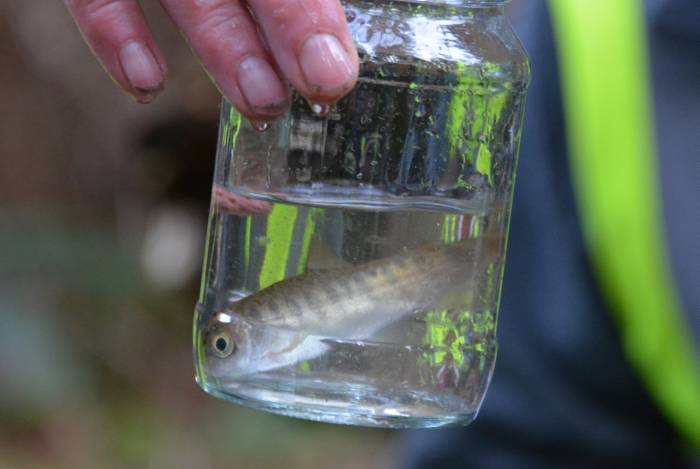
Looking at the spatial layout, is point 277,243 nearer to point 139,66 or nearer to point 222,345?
point 222,345

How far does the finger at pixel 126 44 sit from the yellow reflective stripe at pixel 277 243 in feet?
0.64

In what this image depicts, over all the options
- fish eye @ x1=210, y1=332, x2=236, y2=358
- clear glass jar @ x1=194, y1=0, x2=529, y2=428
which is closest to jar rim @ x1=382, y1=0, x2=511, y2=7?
clear glass jar @ x1=194, y1=0, x2=529, y2=428

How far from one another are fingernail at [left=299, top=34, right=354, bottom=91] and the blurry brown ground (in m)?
4.78

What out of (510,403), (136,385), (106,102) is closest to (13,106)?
(106,102)

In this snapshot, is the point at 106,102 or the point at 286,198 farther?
the point at 106,102

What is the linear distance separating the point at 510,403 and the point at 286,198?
4.48ft

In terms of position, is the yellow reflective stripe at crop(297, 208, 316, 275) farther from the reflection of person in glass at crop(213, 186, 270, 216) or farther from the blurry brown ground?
the blurry brown ground

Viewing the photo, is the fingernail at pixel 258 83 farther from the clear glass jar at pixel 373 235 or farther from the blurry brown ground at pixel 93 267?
the blurry brown ground at pixel 93 267

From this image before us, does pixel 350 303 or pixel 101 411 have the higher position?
pixel 350 303

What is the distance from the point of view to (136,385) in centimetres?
674

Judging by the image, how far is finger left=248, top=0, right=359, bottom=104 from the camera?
132 cm

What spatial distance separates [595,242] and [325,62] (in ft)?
3.64

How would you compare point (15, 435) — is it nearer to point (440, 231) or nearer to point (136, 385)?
point (136, 385)

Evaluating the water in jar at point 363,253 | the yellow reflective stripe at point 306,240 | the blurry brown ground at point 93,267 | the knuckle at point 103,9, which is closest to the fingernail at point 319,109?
the water in jar at point 363,253
